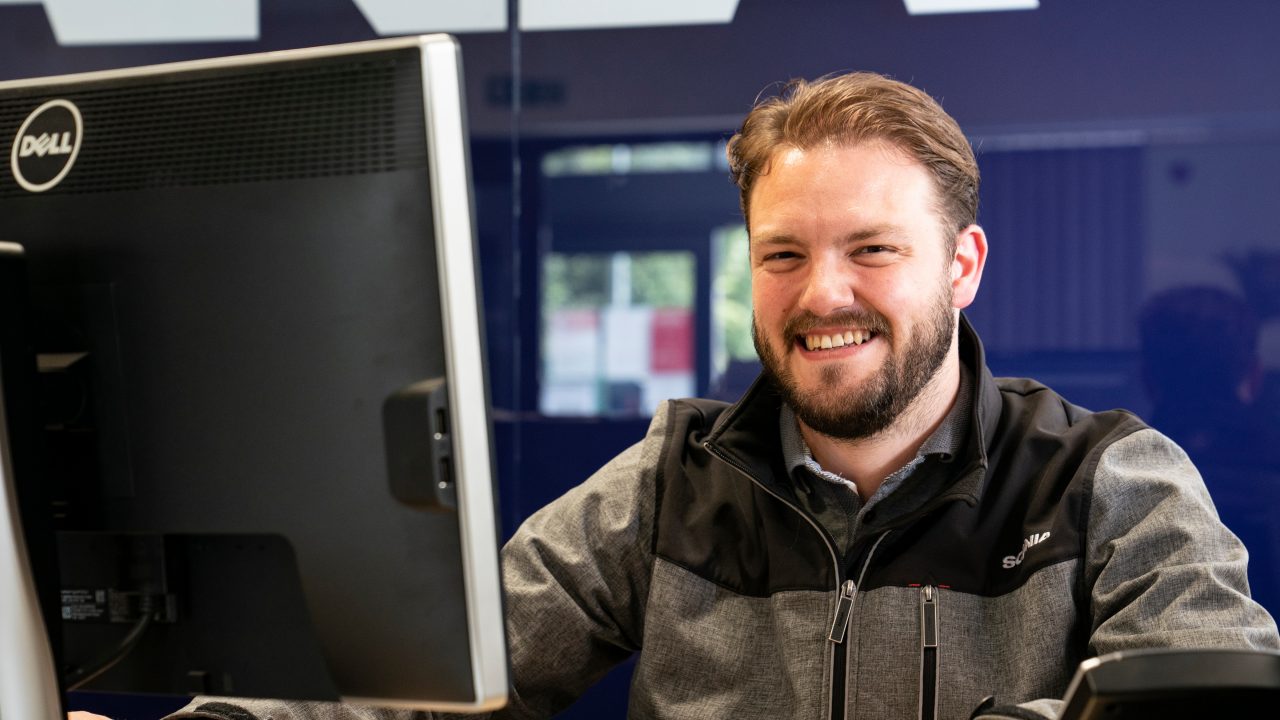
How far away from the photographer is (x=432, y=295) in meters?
0.85

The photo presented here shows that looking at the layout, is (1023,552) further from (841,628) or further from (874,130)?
(874,130)

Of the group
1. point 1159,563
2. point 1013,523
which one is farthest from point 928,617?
point 1159,563

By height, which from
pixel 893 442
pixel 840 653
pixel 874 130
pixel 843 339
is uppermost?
pixel 874 130

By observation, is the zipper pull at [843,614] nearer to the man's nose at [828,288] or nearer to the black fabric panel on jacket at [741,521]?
the black fabric panel on jacket at [741,521]

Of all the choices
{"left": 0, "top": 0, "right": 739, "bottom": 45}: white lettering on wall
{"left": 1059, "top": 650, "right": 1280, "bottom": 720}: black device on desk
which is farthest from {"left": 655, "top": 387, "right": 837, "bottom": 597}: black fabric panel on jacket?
{"left": 0, "top": 0, "right": 739, "bottom": 45}: white lettering on wall

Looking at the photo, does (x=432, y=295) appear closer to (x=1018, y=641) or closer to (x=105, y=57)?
(x=1018, y=641)

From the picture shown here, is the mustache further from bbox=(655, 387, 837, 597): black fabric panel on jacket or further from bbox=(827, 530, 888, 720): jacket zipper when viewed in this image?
bbox=(827, 530, 888, 720): jacket zipper

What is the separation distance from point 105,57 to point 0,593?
2.53 meters

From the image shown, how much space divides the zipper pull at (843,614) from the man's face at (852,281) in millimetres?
218

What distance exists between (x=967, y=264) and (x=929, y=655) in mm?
572

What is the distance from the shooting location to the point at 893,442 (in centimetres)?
163

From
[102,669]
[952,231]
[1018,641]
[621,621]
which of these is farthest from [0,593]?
[952,231]

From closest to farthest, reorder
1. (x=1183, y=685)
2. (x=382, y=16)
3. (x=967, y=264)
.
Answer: (x=1183, y=685) → (x=967, y=264) → (x=382, y=16)

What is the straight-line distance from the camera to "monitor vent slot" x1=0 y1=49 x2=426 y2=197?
0.86 m
